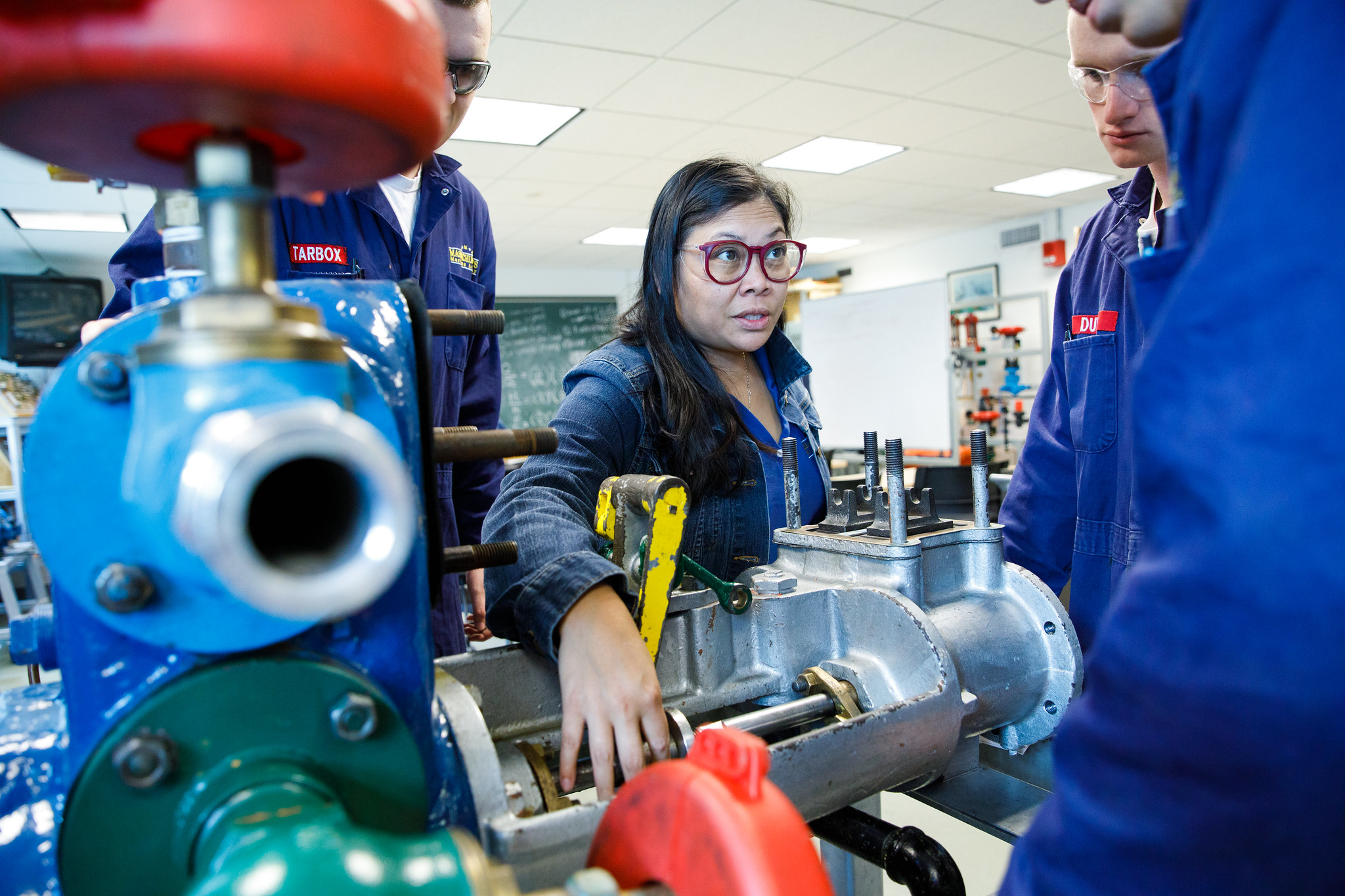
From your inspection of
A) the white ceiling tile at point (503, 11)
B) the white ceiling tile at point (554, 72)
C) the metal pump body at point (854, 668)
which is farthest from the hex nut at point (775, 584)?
the white ceiling tile at point (554, 72)

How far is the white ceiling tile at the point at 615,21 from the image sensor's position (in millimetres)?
3258

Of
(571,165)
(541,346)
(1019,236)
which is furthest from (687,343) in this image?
(541,346)

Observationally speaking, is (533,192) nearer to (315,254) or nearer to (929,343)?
(929,343)

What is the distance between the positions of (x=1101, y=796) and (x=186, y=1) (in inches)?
22.1

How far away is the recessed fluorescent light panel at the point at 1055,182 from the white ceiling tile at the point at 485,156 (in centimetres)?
405

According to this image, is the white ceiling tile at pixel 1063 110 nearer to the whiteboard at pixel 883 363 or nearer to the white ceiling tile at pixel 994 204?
the white ceiling tile at pixel 994 204

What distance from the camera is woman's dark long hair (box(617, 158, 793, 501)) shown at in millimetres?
1302

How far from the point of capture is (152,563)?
0.41 meters

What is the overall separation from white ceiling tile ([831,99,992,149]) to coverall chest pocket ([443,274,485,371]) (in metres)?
3.81

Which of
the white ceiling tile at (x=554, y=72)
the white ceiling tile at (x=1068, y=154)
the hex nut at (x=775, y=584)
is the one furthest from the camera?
the white ceiling tile at (x=1068, y=154)

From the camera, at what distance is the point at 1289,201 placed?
1.23ft

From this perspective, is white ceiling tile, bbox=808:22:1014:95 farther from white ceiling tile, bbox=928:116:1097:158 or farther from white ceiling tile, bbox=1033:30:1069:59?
white ceiling tile, bbox=928:116:1097:158

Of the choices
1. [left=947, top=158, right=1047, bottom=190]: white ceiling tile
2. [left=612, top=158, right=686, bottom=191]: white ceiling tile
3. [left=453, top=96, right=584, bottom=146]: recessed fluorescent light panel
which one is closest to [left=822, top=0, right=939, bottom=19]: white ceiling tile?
[left=453, top=96, right=584, bottom=146]: recessed fluorescent light panel

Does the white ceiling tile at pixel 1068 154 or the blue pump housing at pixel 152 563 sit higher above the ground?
the white ceiling tile at pixel 1068 154
